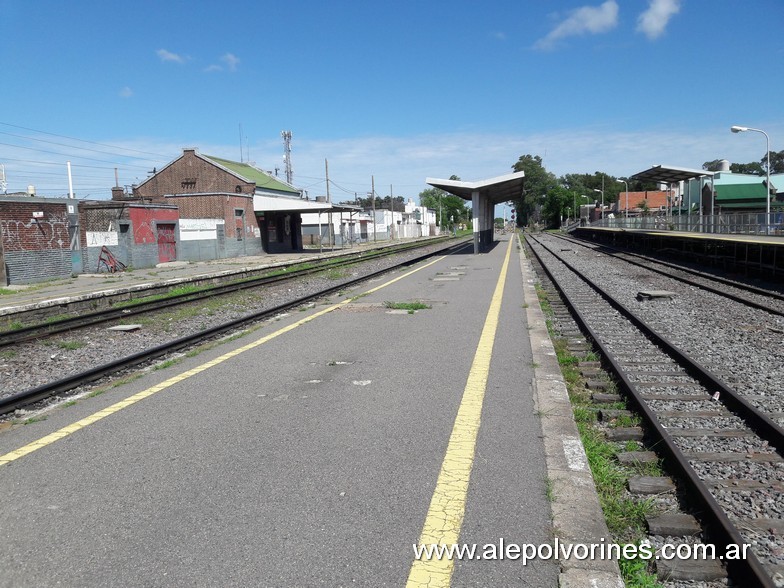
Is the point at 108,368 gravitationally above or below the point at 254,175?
below

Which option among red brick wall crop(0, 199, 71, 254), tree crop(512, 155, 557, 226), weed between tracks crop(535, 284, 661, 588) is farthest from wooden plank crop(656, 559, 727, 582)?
tree crop(512, 155, 557, 226)

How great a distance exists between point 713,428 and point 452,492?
2634 mm

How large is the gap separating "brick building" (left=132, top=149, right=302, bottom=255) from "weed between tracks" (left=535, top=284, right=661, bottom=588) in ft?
102

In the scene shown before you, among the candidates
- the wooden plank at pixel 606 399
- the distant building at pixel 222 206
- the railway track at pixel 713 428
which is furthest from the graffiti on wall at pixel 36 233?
the wooden plank at pixel 606 399

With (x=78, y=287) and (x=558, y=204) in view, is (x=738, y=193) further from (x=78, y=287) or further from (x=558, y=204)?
(x=558, y=204)

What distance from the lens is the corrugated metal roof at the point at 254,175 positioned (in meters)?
45.8

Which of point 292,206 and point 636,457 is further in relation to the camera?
point 292,206

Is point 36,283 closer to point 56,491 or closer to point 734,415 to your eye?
point 56,491

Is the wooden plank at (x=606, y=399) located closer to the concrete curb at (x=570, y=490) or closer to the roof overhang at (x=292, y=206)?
the concrete curb at (x=570, y=490)

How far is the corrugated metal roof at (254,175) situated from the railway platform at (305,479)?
39.5 m

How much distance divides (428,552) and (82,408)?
4336mm

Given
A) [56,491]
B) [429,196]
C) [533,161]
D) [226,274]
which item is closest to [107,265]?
[226,274]

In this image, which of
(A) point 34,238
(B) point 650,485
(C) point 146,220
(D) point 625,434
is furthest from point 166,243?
(B) point 650,485

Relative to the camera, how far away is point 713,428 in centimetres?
511
